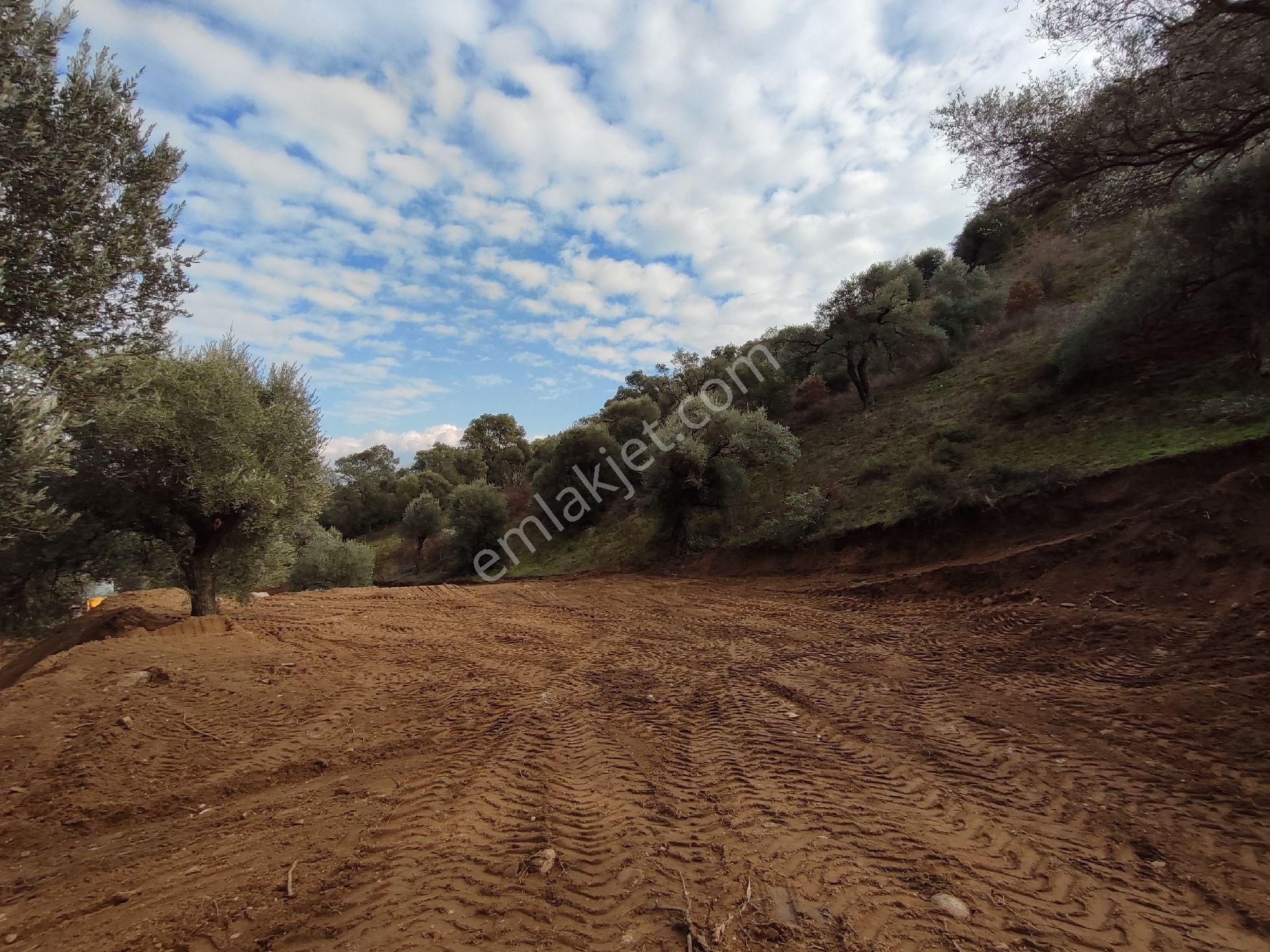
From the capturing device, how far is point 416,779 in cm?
455

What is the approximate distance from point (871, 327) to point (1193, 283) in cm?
1236

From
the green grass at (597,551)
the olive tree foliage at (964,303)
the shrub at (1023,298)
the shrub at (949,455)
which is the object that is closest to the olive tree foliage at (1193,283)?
the shrub at (949,455)

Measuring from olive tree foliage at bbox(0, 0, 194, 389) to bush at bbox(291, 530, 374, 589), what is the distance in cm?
2173

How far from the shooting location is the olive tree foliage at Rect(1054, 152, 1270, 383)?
37.5ft

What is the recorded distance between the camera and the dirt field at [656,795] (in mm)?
2855

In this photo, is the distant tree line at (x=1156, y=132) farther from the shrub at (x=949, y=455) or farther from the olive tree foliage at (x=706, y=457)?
the olive tree foliage at (x=706, y=457)

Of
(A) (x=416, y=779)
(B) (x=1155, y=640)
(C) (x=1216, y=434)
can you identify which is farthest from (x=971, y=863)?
(C) (x=1216, y=434)

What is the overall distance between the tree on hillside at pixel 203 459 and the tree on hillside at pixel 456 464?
42683 millimetres

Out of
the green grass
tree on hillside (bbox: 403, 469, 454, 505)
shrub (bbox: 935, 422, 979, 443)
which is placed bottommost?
the green grass

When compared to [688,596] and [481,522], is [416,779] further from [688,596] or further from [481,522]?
[481,522]

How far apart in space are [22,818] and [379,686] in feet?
10.8

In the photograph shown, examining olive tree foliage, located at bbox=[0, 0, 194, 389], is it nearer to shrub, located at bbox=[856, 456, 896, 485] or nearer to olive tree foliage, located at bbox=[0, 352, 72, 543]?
olive tree foliage, located at bbox=[0, 352, 72, 543]

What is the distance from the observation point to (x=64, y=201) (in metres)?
4.78

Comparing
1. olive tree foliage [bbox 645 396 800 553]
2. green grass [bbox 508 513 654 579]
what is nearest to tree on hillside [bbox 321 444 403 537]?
green grass [bbox 508 513 654 579]
